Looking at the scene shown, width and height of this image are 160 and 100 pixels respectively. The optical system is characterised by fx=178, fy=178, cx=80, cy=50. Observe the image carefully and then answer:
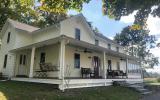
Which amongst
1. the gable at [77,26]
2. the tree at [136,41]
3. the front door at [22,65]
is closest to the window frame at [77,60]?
the gable at [77,26]

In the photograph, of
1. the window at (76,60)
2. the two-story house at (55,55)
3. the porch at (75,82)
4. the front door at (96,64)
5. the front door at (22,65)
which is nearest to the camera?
the porch at (75,82)

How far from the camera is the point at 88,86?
13.8 metres

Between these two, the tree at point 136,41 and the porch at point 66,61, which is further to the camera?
the tree at point 136,41

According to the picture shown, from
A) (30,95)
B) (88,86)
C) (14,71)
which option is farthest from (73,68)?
(30,95)

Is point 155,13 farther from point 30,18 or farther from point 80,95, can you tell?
point 30,18

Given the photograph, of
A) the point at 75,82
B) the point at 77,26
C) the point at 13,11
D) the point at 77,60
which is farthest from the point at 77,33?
the point at 13,11

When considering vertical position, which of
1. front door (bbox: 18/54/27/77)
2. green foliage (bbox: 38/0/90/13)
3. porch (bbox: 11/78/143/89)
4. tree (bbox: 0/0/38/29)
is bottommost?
porch (bbox: 11/78/143/89)

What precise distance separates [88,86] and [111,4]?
6806 mm

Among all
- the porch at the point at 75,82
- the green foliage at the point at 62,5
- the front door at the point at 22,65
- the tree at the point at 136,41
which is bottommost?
the porch at the point at 75,82

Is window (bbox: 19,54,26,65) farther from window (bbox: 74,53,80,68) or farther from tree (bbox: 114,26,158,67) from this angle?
tree (bbox: 114,26,158,67)

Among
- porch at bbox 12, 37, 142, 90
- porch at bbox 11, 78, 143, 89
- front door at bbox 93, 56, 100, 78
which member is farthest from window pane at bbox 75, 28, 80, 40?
porch at bbox 11, 78, 143, 89

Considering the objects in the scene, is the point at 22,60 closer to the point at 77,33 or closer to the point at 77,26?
the point at 77,33

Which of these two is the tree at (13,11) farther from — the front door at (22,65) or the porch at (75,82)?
the porch at (75,82)

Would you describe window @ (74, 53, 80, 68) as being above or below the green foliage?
below
